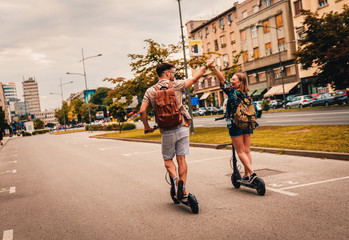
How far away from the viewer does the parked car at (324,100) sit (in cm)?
3231

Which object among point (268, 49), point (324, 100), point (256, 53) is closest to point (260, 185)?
point (324, 100)

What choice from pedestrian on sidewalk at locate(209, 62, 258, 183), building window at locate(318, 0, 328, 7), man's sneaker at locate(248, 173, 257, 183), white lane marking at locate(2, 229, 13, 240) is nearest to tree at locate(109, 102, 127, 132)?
building window at locate(318, 0, 328, 7)

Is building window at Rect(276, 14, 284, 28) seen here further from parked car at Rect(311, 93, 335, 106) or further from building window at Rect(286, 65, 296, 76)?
parked car at Rect(311, 93, 335, 106)

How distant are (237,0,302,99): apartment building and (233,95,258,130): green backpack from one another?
38030 millimetres

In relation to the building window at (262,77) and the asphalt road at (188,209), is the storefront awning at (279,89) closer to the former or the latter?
the building window at (262,77)

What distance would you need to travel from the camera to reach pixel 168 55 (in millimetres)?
20266

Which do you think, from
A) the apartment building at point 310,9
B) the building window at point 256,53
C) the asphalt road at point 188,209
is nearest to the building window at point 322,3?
the apartment building at point 310,9

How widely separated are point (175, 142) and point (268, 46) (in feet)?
150

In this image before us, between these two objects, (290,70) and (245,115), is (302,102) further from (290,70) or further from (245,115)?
(245,115)

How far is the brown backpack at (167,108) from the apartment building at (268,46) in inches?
1535

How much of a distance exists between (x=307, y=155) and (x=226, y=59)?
50518 millimetres

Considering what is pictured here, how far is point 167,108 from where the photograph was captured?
4.21 m

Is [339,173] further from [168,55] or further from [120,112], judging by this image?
[120,112]

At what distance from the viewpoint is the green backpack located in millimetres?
4770
